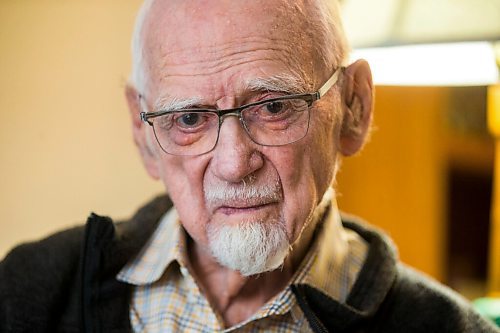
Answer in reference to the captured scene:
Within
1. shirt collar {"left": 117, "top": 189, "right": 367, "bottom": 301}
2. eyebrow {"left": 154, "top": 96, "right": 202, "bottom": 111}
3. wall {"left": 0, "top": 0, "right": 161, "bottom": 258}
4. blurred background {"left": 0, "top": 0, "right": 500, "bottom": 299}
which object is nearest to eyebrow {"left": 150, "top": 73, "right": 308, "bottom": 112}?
eyebrow {"left": 154, "top": 96, "right": 202, "bottom": 111}

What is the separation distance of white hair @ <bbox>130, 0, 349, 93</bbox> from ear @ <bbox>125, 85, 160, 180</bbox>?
0.05m

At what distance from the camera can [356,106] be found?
51.2 inches

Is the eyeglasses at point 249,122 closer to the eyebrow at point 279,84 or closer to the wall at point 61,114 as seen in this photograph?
the eyebrow at point 279,84

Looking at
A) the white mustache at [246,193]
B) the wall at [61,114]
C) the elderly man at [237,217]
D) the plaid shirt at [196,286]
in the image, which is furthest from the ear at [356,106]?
the wall at [61,114]

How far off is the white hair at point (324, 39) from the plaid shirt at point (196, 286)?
0.87ft

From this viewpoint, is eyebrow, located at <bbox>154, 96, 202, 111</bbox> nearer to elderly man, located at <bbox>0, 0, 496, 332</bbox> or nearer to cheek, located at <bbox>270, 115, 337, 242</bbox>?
elderly man, located at <bbox>0, 0, 496, 332</bbox>

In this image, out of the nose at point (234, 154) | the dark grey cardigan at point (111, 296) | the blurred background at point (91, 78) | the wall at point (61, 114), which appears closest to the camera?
the nose at point (234, 154)

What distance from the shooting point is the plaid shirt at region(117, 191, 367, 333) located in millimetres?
1244

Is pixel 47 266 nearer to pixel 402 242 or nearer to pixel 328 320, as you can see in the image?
pixel 328 320

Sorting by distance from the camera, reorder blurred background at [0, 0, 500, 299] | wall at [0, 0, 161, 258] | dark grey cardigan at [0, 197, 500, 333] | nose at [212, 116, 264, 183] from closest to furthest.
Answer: nose at [212, 116, 264, 183] < dark grey cardigan at [0, 197, 500, 333] < blurred background at [0, 0, 500, 299] < wall at [0, 0, 161, 258]

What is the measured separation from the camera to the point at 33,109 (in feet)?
5.90

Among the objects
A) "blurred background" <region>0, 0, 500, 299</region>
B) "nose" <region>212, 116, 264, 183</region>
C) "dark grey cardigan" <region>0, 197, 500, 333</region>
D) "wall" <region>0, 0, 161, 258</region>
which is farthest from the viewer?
"wall" <region>0, 0, 161, 258</region>

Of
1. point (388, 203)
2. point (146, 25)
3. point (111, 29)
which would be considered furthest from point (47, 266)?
point (388, 203)

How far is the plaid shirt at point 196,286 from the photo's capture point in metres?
1.24
